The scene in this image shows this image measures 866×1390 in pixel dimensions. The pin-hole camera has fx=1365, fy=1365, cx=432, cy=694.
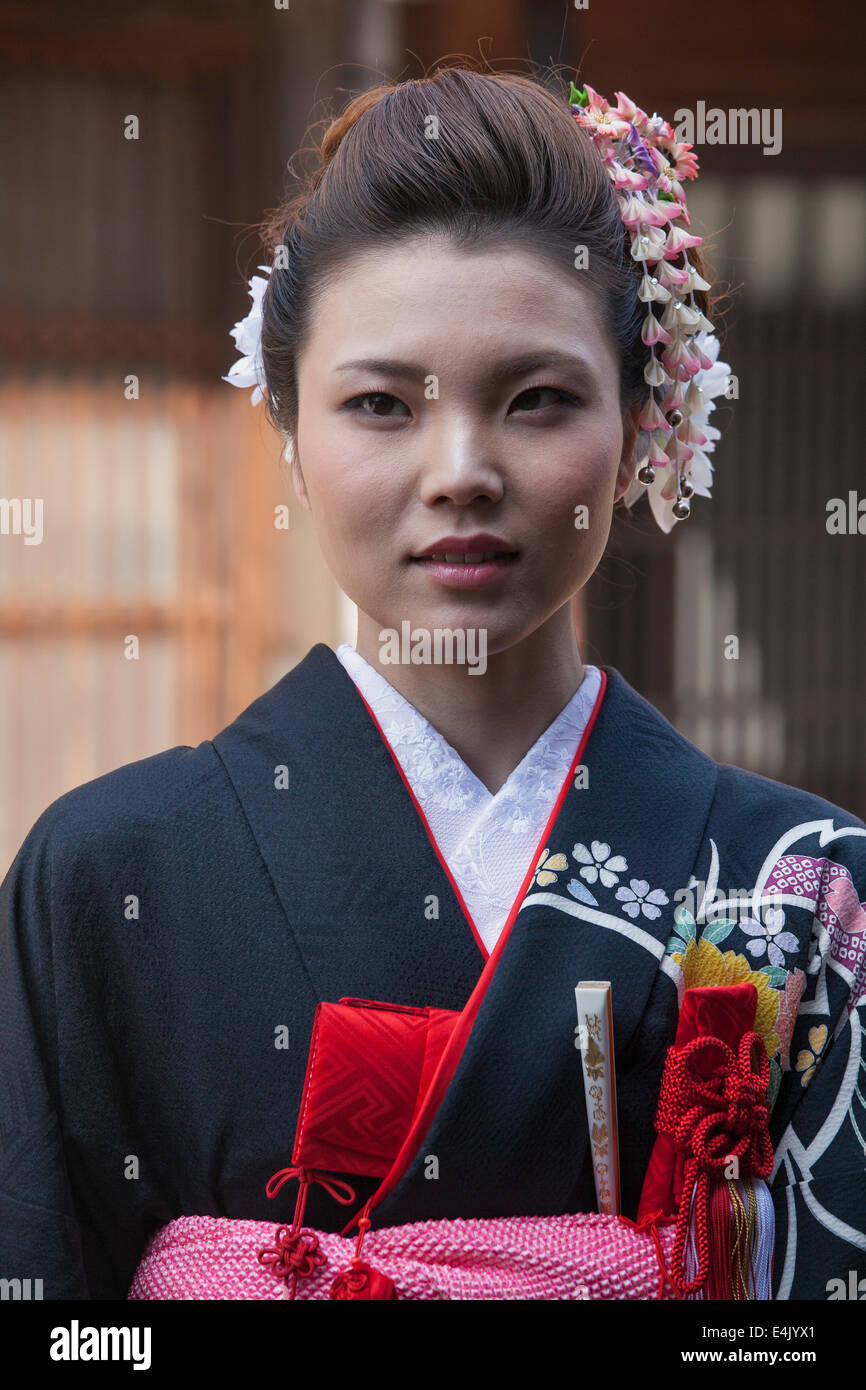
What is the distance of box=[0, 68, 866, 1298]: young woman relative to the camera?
1149 mm

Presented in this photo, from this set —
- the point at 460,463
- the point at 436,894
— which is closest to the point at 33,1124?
the point at 436,894

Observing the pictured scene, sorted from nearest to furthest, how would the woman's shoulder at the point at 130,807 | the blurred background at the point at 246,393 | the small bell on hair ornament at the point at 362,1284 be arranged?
the small bell on hair ornament at the point at 362,1284 < the woman's shoulder at the point at 130,807 < the blurred background at the point at 246,393

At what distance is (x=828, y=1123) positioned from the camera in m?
1.19

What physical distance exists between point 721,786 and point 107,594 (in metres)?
2.84

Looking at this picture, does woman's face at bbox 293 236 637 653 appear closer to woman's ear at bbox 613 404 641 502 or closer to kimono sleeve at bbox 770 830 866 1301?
woman's ear at bbox 613 404 641 502

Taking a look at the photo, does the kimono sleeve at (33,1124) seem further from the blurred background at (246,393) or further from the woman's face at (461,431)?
the blurred background at (246,393)

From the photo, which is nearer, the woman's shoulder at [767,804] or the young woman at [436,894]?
the young woman at [436,894]

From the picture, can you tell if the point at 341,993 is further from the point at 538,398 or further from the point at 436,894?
the point at 538,398

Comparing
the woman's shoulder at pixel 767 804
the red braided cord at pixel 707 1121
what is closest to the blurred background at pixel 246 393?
the woman's shoulder at pixel 767 804

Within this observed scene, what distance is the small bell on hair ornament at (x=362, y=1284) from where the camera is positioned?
1093 mm

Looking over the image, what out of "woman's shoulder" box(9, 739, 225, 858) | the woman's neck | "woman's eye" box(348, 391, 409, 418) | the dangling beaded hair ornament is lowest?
"woman's shoulder" box(9, 739, 225, 858)

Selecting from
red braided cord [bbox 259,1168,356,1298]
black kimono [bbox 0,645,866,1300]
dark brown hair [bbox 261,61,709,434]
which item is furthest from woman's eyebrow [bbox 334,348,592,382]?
red braided cord [bbox 259,1168,356,1298]

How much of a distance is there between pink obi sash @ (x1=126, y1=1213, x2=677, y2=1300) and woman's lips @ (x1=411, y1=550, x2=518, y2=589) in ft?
1.77

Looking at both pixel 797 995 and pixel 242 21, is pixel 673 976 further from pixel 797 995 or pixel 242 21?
pixel 242 21
